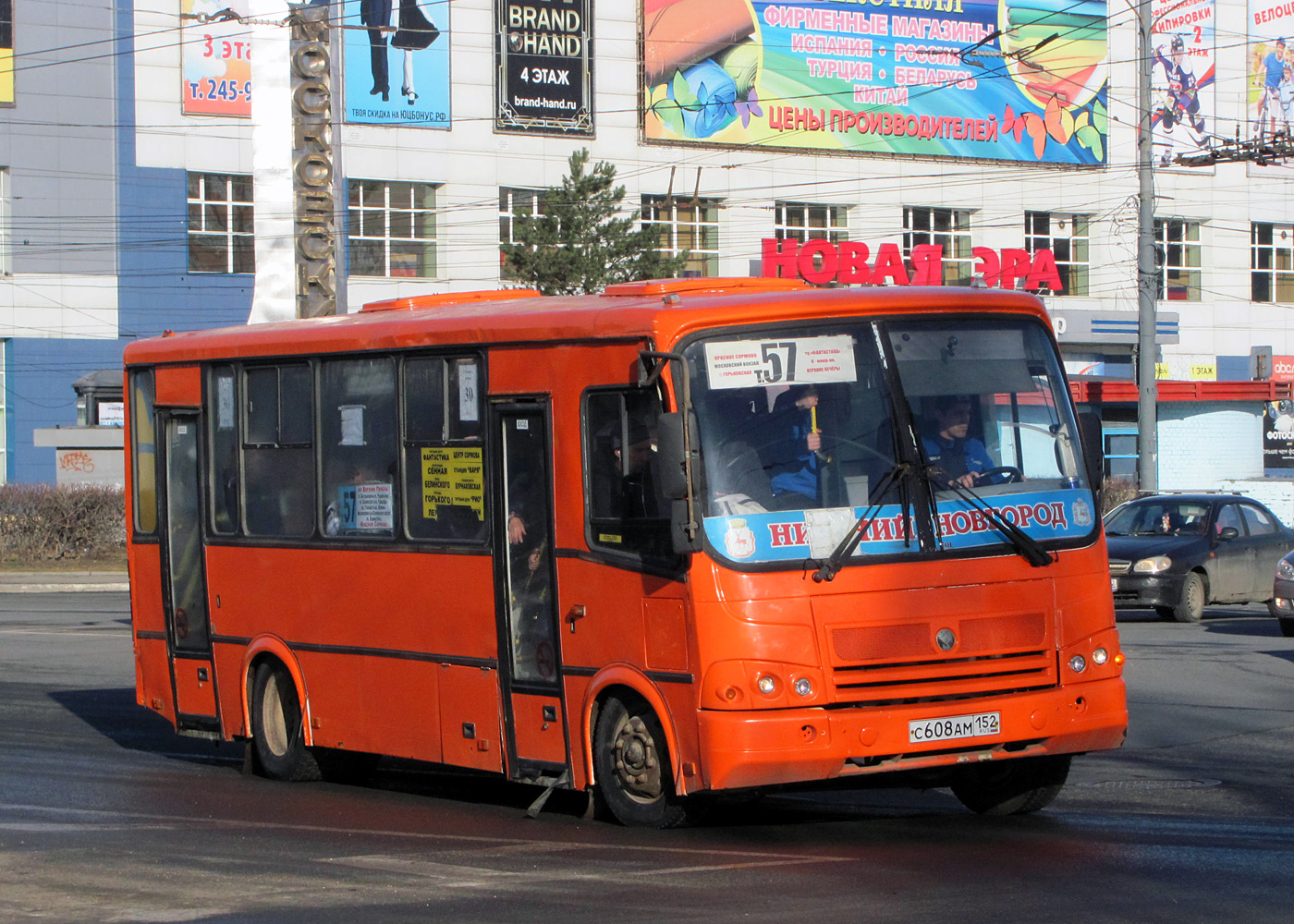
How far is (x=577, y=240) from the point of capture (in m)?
46.5

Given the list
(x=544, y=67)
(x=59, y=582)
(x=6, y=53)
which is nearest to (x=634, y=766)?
(x=59, y=582)

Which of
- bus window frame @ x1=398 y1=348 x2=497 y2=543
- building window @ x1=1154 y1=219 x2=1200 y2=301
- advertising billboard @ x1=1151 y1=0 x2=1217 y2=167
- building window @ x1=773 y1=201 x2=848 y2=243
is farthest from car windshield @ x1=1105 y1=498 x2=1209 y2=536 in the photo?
building window @ x1=1154 y1=219 x2=1200 y2=301

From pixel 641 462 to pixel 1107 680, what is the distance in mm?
2410

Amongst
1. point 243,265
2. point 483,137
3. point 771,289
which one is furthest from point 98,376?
point 771,289

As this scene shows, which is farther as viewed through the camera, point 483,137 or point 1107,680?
point 483,137

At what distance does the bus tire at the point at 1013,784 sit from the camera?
869cm

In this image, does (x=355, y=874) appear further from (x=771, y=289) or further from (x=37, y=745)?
(x=37, y=745)

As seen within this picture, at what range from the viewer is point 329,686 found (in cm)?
1048

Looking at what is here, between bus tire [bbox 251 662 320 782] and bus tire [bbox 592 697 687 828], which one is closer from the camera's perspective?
bus tire [bbox 592 697 687 828]

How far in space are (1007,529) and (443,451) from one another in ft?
10.2

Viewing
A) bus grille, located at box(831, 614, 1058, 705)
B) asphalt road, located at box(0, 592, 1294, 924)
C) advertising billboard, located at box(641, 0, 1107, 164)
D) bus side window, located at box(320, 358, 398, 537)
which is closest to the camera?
asphalt road, located at box(0, 592, 1294, 924)

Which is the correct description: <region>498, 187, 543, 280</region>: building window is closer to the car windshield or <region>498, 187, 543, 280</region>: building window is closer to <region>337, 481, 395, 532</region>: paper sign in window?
the car windshield

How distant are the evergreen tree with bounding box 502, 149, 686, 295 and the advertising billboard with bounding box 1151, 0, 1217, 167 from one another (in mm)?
23607

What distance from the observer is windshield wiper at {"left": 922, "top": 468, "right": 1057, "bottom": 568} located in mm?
8117
